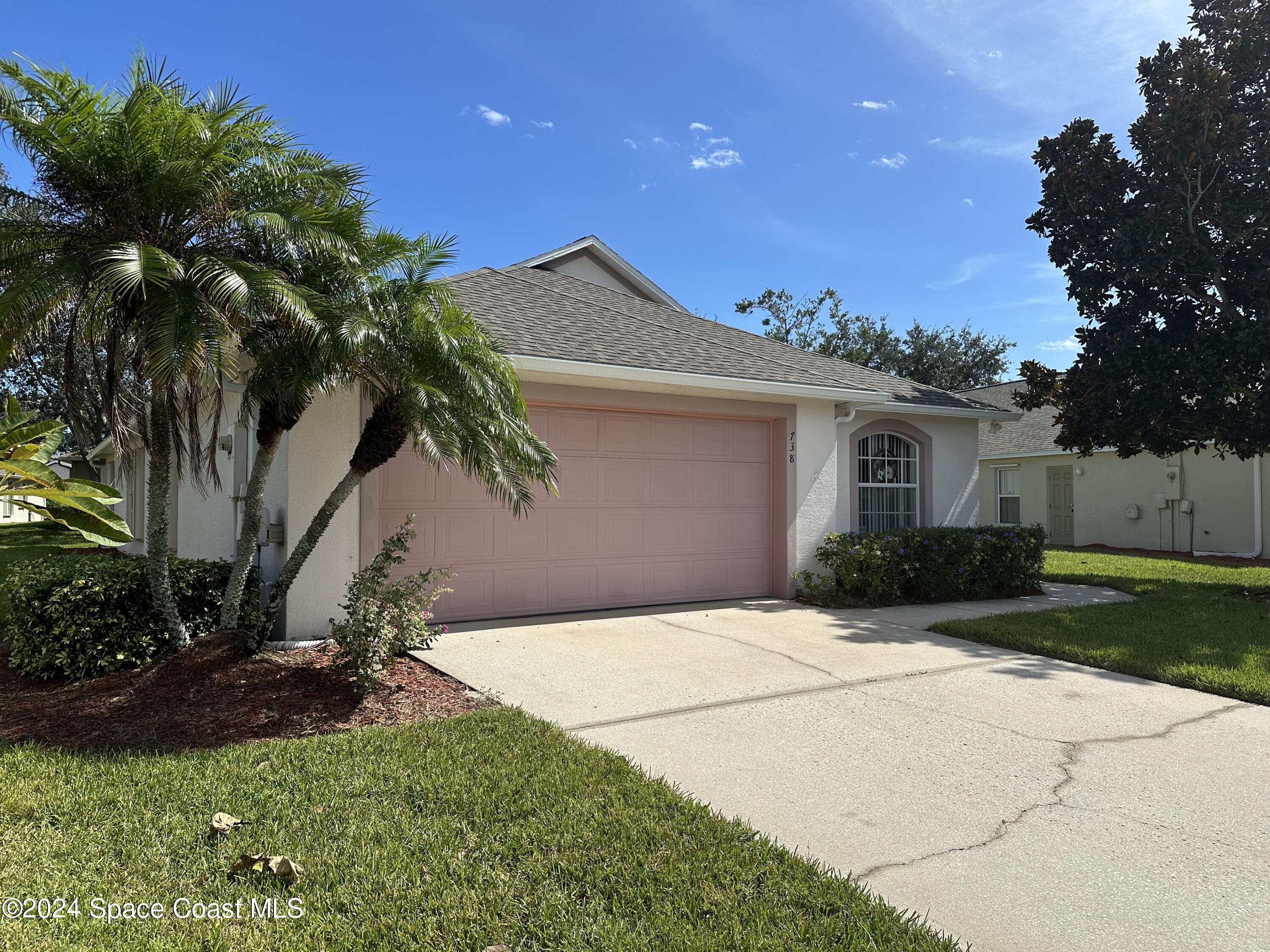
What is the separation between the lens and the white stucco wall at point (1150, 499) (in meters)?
17.5

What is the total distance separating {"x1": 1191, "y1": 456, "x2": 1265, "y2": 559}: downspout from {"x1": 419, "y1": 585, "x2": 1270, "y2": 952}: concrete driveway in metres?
13.5

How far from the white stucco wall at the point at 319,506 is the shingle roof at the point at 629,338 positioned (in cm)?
179

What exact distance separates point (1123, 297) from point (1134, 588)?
4977 millimetres

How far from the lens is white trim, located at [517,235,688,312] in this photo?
15938mm

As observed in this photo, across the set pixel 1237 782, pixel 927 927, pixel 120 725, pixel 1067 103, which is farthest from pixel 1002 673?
pixel 1067 103

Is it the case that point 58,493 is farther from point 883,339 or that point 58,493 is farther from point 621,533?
point 883,339

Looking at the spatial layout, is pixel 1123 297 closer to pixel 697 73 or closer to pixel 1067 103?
pixel 1067 103

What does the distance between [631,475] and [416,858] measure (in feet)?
22.0

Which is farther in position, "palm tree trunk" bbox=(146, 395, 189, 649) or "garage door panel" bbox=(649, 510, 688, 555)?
"garage door panel" bbox=(649, 510, 688, 555)

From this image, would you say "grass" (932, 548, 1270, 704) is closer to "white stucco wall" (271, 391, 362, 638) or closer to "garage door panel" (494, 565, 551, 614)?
"garage door panel" (494, 565, 551, 614)

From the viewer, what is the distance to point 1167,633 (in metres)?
8.25

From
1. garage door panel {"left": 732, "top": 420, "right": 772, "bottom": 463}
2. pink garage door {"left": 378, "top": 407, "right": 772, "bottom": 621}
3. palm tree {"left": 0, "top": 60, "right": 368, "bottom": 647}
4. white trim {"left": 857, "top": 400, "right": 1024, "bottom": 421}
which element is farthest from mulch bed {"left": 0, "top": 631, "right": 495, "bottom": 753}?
white trim {"left": 857, "top": 400, "right": 1024, "bottom": 421}

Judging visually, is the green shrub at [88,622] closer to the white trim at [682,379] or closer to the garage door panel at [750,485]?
the white trim at [682,379]

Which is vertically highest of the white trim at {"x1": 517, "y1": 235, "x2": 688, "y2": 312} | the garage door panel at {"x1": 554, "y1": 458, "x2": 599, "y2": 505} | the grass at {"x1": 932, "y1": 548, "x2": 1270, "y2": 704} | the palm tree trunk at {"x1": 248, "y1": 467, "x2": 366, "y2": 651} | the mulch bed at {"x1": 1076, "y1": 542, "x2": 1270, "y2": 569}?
the white trim at {"x1": 517, "y1": 235, "x2": 688, "y2": 312}
